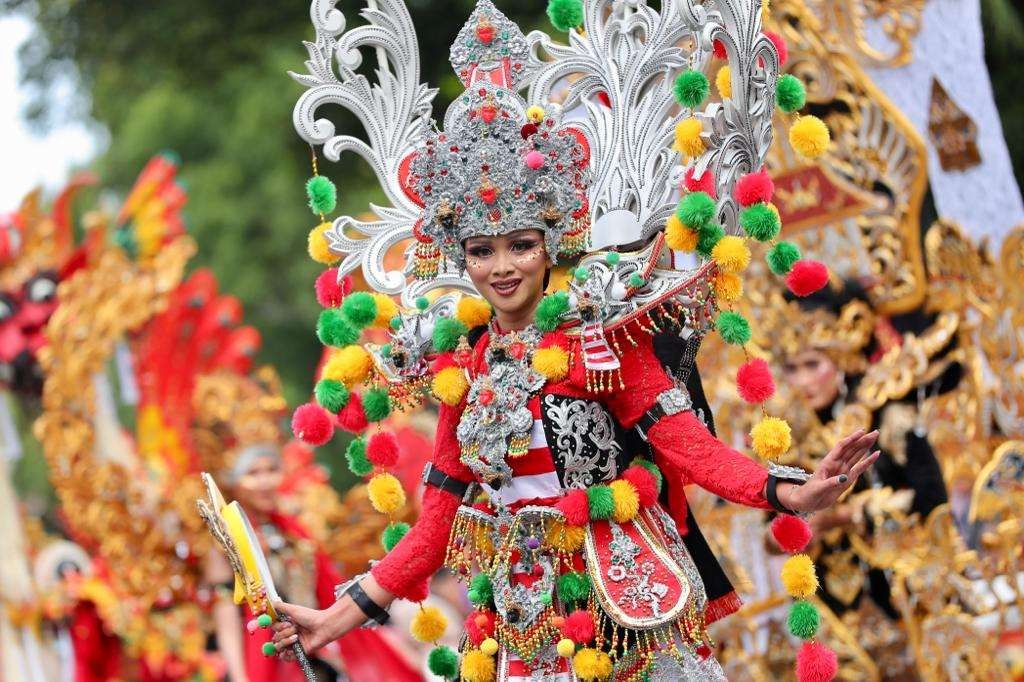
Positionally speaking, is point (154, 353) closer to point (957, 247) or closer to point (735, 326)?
point (957, 247)

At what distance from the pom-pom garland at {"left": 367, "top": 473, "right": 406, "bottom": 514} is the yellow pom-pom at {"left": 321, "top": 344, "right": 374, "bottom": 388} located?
0.25 meters

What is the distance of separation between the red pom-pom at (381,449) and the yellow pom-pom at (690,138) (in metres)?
1.05

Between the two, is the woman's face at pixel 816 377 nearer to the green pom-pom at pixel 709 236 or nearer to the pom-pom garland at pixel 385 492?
the pom-pom garland at pixel 385 492

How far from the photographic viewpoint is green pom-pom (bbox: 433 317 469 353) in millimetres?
4539

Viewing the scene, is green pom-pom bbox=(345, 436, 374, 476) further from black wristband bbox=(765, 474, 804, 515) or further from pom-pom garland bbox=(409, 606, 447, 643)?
black wristband bbox=(765, 474, 804, 515)

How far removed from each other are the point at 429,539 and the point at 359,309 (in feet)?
1.92

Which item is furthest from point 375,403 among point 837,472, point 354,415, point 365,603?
point 837,472

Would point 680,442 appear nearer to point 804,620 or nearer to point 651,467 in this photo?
point 651,467

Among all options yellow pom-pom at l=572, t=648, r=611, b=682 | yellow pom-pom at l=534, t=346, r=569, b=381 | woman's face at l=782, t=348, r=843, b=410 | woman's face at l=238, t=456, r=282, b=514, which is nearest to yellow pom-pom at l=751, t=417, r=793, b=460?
yellow pom-pom at l=534, t=346, r=569, b=381

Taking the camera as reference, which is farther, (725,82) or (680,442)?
(725,82)

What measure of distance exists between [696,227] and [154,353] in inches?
285

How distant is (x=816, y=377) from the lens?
272 inches

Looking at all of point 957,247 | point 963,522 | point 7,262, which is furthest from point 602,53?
point 7,262

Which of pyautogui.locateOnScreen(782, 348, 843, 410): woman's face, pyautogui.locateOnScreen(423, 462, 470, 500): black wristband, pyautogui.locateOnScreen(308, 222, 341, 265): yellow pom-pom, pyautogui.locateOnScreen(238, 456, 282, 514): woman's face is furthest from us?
pyautogui.locateOnScreen(238, 456, 282, 514): woman's face
